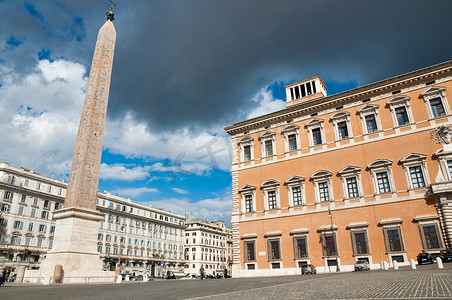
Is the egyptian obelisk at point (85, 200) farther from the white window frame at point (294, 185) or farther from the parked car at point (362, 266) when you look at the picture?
the parked car at point (362, 266)

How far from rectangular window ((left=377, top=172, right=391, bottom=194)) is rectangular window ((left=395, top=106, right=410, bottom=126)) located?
4452 mm

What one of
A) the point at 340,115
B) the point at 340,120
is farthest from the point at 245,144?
the point at 340,115

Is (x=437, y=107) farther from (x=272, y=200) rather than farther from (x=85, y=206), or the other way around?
(x=85, y=206)

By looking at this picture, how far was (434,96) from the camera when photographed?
22938 millimetres

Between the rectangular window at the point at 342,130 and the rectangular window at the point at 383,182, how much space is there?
4.35m

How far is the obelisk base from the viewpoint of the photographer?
15.4 meters

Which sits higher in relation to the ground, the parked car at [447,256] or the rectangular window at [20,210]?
the rectangular window at [20,210]

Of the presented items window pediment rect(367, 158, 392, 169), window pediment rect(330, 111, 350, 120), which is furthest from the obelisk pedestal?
window pediment rect(367, 158, 392, 169)

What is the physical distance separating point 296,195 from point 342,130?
6913 mm

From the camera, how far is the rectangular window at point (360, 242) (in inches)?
870

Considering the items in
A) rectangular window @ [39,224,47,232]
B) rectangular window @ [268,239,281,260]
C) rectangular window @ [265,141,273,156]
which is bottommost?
rectangular window @ [268,239,281,260]

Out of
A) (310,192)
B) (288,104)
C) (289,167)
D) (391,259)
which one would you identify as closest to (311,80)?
(288,104)

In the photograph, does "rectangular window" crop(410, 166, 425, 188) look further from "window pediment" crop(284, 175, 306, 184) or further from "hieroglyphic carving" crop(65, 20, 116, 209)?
"hieroglyphic carving" crop(65, 20, 116, 209)

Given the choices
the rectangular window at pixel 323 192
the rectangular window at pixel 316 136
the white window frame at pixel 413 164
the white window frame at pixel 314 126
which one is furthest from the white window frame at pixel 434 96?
the rectangular window at pixel 323 192
